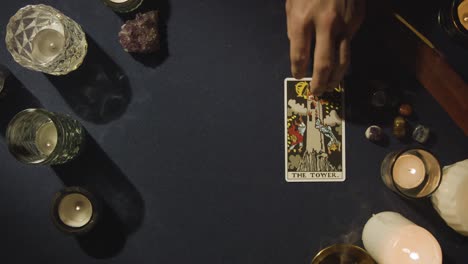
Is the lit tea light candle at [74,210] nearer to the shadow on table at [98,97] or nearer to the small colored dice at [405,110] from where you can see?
the shadow on table at [98,97]

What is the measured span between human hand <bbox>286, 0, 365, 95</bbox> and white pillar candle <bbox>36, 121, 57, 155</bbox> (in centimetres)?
61

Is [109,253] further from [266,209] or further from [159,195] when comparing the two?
[266,209]

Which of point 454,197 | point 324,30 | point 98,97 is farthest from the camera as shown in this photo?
point 98,97

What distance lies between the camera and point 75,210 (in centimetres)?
100

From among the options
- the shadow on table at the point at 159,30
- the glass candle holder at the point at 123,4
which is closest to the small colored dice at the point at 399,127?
the shadow on table at the point at 159,30

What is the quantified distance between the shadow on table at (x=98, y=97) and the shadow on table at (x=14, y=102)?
7 centimetres

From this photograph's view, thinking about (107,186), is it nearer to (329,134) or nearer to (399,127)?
(329,134)

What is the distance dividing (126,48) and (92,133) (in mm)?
236

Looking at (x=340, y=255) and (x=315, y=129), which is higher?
(x=315, y=129)

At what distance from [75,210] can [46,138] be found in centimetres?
19

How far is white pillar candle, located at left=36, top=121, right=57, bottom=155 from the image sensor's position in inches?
37.7

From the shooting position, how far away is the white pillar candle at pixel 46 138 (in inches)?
37.7

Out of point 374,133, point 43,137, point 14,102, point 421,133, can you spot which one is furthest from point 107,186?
point 421,133

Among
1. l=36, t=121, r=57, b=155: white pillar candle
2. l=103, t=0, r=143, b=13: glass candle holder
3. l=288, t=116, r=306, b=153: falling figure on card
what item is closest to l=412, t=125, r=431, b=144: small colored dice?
l=288, t=116, r=306, b=153: falling figure on card
